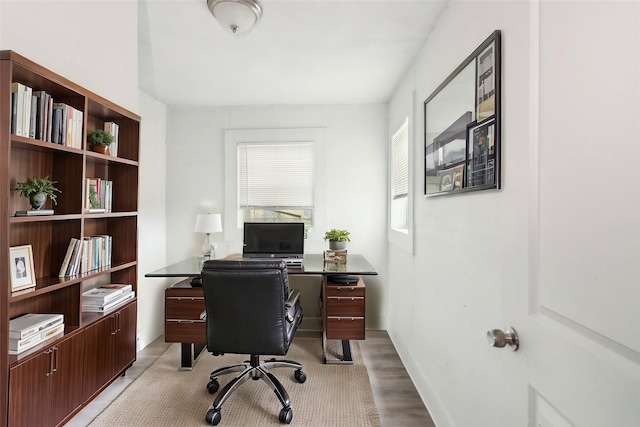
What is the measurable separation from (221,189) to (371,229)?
→ 1797 mm

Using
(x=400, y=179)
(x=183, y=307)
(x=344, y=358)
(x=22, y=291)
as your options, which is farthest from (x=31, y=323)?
(x=400, y=179)

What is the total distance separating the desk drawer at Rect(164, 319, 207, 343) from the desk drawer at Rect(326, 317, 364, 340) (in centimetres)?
104

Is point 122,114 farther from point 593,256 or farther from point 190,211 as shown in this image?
Result: point 593,256

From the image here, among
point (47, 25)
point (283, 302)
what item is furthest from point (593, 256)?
point (47, 25)

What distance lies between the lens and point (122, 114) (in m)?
2.24

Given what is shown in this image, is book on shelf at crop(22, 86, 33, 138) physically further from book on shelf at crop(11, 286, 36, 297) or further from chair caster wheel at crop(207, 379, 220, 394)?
chair caster wheel at crop(207, 379, 220, 394)

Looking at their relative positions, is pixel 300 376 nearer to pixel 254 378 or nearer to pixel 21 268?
pixel 254 378

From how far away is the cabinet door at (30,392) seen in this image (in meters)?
1.45

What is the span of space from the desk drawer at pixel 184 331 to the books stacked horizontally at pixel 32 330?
843mm

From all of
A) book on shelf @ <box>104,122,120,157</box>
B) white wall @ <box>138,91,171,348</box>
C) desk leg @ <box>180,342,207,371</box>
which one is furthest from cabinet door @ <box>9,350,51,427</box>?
white wall @ <box>138,91,171,348</box>

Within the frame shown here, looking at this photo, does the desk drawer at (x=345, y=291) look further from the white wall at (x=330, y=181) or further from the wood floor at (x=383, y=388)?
the white wall at (x=330, y=181)

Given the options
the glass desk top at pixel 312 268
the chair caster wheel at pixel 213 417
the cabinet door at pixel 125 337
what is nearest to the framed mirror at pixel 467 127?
the glass desk top at pixel 312 268

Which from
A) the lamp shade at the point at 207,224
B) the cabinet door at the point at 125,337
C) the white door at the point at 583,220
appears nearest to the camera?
the white door at the point at 583,220

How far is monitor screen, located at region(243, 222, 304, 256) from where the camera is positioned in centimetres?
308
